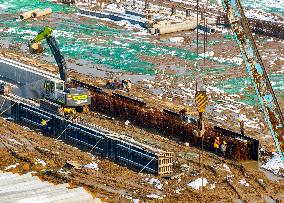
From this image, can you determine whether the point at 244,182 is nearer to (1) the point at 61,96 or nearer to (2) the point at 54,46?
(1) the point at 61,96

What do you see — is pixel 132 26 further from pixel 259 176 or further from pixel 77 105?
pixel 259 176

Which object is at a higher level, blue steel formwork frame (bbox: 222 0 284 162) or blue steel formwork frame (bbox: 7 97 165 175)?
blue steel formwork frame (bbox: 222 0 284 162)

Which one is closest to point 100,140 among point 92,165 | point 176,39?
point 92,165

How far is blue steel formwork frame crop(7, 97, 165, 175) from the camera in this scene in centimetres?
3061

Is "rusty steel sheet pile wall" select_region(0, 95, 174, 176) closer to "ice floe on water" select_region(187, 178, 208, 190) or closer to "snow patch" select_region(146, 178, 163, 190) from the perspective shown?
"snow patch" select_region(146, 178, 163, 190)

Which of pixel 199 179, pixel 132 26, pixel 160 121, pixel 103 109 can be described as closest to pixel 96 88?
pixel 103 109

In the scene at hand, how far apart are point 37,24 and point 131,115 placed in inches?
992

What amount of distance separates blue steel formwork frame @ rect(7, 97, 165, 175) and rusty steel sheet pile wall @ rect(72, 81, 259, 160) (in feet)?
11.8

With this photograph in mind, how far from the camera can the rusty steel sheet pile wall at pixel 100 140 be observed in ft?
99.1

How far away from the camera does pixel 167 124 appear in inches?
1393

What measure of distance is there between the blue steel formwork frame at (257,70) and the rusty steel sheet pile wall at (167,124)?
45.0 ft

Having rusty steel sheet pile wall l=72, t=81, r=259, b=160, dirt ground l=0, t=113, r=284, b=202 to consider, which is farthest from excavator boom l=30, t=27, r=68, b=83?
dirt ground l=0, t=113, r=284, b=202

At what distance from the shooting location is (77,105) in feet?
120

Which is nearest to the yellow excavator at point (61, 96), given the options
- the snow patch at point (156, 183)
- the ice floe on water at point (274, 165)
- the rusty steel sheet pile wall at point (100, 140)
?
the rusty steel sheet pile wall at point (100, 140)
